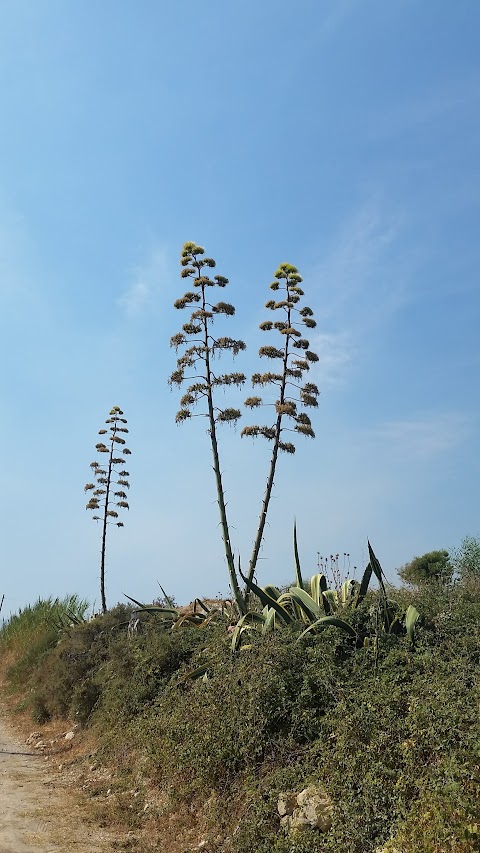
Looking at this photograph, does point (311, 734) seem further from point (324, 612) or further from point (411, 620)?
point (324, 612)

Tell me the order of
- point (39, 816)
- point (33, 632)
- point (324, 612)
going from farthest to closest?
point (33, 632) → point (324, 612) → point (39, 816)

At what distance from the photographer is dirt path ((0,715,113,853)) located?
236 inches

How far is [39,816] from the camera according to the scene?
6902 mm

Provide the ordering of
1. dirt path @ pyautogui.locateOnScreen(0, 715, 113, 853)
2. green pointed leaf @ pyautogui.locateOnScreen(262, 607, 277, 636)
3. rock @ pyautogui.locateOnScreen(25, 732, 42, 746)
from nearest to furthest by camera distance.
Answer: dirt path @ pyautogui.locateOnScreen(0, 715, 113, 853) < green pointed leaf @ pyautogui.locateOnScreen(262, 607, 277, 636) < rock @ pyautogui.locateOnScreen(25, 732, 42, 746)

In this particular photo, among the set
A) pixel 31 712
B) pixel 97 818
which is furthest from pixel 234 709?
pixel 31 712

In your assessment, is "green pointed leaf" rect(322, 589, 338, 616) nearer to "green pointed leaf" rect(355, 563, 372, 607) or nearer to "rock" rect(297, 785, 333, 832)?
"green pointed leaf" rect(355, 563, 372, 607)

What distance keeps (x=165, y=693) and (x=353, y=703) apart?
12.1 feet

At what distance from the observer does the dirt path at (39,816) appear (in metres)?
6.00

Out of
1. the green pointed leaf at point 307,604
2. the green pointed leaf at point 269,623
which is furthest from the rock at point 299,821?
the green pointed leaf at point 307,604

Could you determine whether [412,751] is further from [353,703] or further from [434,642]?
[434,642]

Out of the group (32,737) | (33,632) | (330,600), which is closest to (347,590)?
(330,600)

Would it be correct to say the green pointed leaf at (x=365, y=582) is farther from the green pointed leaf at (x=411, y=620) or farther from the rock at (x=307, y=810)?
the rock at (x=307, y=810)

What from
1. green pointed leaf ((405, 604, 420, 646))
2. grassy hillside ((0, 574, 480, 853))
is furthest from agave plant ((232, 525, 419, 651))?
grassy hillside ((0, 574, 480, 853))

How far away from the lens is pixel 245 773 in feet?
19.8
